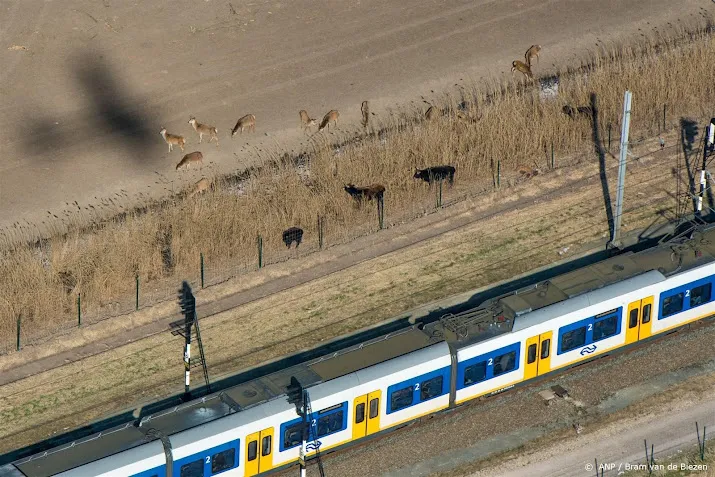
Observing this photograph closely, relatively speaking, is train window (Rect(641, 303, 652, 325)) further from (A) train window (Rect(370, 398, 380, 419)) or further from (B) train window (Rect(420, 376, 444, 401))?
(A) train window (Rect(370, 398, 380, 419))

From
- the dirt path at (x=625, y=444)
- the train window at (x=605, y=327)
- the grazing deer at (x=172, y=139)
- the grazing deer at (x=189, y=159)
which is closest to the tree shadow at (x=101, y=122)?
the grazing deer at (x=172, y=139)

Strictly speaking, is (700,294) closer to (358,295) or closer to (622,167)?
(622,167)

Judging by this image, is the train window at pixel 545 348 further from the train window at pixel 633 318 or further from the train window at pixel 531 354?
the train window at pixel 633 318

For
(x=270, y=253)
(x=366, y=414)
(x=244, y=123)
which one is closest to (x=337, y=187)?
(x=270, y=253)

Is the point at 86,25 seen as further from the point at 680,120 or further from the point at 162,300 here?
the point at 680,120

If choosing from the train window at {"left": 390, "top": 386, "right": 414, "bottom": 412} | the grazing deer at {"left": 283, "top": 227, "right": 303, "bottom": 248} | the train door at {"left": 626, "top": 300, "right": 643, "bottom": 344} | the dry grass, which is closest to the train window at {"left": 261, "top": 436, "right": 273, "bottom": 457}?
the train window at {"left": 390, "top": 386, "right": 414, "bottom": 412}

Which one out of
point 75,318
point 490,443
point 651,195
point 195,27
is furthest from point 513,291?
point 195,27
